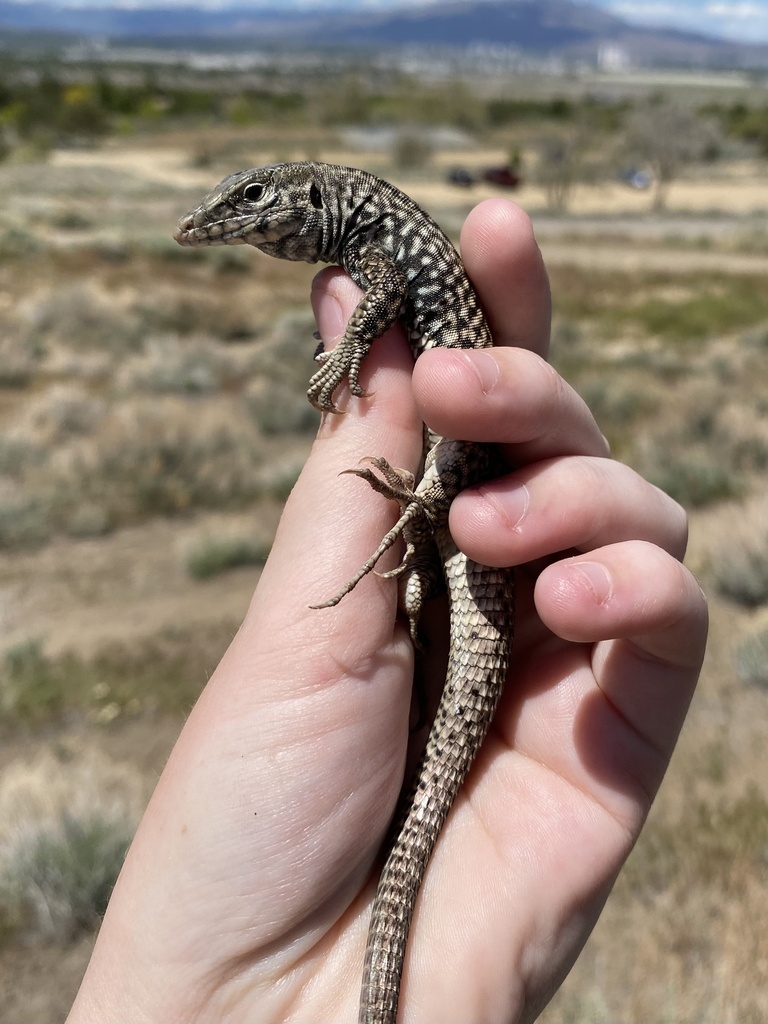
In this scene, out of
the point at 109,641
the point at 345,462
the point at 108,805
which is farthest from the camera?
the point at 109,641

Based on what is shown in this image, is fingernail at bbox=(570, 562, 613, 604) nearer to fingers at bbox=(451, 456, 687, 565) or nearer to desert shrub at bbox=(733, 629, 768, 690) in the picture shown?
fingers at bbox=(451, 456, 687, 565)

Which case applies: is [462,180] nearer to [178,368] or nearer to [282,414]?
[178,368]

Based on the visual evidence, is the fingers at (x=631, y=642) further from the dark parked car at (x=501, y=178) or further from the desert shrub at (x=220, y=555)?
the dark parked car at (x=501, y=178)

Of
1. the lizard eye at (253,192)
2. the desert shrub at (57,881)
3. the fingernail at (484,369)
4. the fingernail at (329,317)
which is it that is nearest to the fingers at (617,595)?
the fingernail at (484,369)

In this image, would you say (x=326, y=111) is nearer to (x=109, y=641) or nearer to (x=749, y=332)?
(x=749, y=332)

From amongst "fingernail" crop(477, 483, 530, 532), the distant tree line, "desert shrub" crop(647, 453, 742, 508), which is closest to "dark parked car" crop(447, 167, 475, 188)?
the distant tree line

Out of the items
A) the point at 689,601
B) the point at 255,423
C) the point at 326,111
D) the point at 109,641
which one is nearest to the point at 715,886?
the point at 689,601

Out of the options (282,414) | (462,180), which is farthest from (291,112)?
(282,414)
